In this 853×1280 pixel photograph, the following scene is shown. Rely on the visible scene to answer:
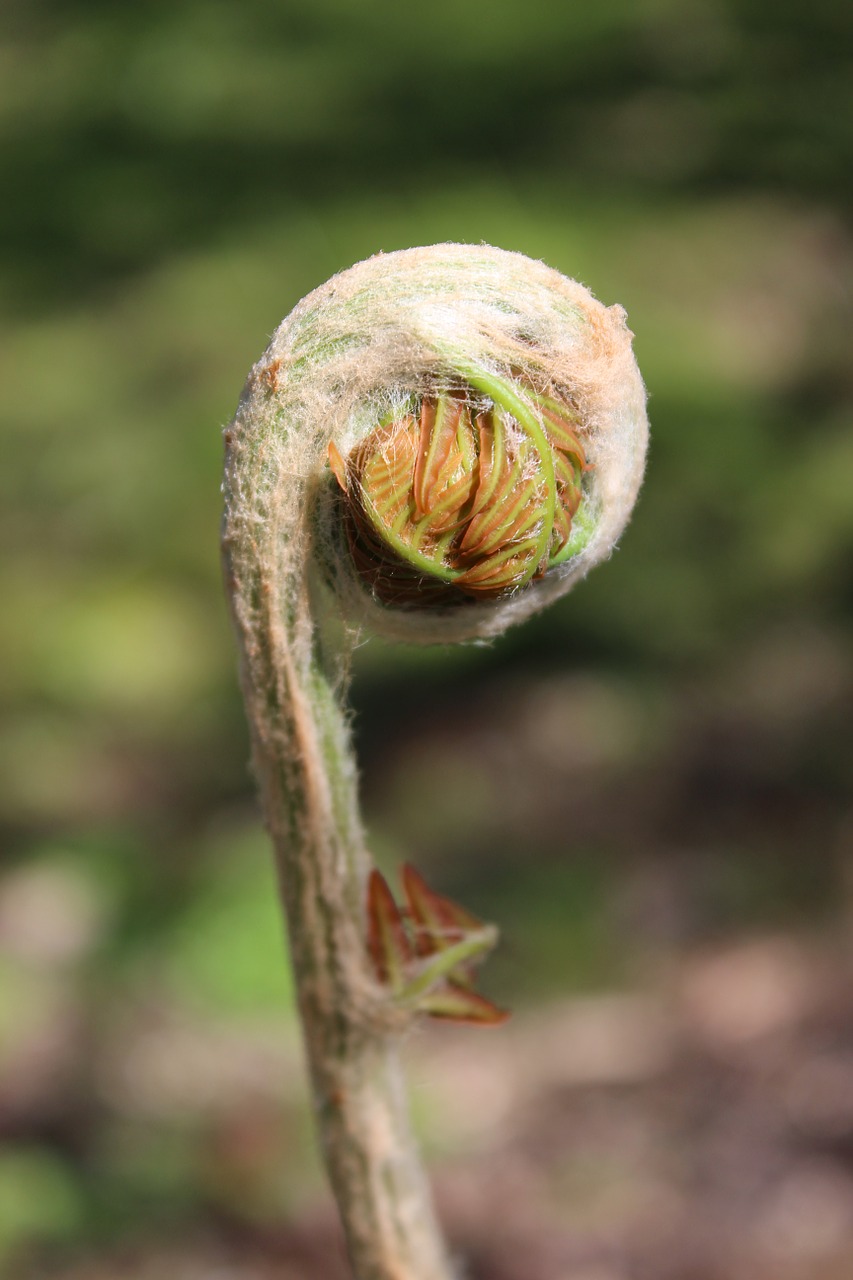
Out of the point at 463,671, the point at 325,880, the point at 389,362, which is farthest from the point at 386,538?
the point at 463,671

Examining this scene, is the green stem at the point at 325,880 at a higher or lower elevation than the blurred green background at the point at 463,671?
lower

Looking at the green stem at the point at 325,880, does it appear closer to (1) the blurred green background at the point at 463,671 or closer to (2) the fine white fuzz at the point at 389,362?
(2) the fine white fuzz at the point at 389,362

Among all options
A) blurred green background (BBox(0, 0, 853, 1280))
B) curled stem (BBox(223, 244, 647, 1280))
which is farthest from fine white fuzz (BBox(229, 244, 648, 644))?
blurred green background (BBox(0, 0, 853, 1280))

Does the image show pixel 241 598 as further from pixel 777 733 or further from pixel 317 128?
pixel 317 128

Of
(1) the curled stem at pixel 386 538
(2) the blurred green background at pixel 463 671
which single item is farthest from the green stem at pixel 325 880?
(2) the blurred green background at pixel 463 671

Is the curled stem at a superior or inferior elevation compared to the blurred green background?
inferior

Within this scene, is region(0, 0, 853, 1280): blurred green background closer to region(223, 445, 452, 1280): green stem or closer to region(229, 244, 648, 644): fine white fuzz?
region(223, 445, 452, 1280): green stem

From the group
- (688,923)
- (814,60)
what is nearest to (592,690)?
(688,923)
